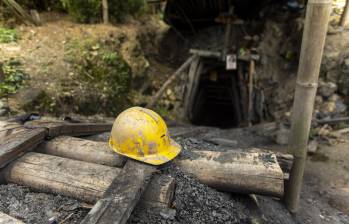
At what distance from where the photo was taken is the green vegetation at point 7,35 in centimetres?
485

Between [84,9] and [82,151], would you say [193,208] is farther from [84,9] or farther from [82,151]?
[84,9]

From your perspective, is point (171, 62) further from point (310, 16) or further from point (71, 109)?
point (310, 16)

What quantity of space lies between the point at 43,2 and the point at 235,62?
5.41m

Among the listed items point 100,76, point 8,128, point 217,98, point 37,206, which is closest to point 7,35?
point 100,76

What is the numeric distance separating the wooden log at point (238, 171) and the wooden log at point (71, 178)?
0.36m

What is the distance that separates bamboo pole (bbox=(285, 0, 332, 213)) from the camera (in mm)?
2344

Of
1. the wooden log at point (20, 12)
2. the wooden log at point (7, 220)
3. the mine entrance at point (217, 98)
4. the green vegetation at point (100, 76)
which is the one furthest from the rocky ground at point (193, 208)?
the mine entrance at point (217, 98)

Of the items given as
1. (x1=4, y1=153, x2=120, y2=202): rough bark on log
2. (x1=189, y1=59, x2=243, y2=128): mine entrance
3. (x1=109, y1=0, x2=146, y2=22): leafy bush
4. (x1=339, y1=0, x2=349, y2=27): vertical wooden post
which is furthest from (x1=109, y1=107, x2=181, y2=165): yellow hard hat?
(x1=189, y1=59, x2=243, y2=128): mine entrance

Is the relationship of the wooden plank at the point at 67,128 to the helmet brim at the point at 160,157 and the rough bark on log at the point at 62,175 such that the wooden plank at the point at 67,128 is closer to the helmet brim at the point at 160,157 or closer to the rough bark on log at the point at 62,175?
the rough bark on log at the point at 62,175

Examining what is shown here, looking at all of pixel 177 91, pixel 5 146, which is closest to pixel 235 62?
pixel 177 91

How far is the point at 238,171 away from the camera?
2.18 meters

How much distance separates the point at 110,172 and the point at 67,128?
1.08 metres

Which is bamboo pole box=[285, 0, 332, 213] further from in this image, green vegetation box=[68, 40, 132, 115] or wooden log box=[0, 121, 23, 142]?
green vegetation box=[68, 40, 132, 115]

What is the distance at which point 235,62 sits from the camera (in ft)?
24.8
